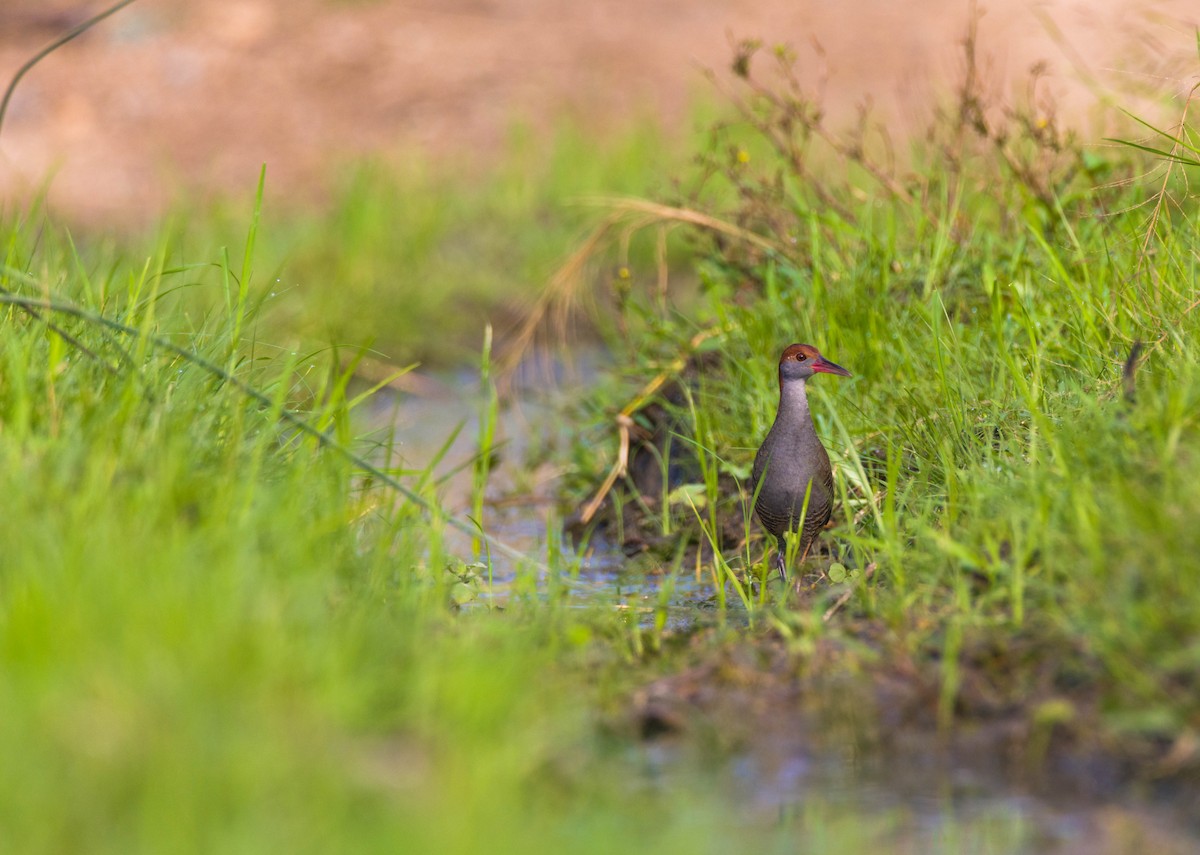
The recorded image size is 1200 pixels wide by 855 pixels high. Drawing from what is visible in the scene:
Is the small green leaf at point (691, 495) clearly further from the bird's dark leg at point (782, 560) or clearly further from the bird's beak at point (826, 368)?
the bird's beak at point (826, 368)

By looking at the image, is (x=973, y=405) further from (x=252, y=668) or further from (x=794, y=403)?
(x=252, y=668)

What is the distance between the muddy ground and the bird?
22.7 feet

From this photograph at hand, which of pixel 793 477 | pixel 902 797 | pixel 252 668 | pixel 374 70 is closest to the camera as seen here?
pixel 252 668

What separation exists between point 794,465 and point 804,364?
1.22 feet

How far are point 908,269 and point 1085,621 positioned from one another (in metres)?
2.33

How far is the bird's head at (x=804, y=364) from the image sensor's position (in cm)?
441

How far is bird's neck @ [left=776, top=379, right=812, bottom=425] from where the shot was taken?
4.29 m

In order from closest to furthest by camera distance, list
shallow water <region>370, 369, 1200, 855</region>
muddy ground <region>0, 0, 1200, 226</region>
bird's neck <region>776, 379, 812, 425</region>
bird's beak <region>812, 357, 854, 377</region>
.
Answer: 1. shallow water <region>370, 369, 1200, 855</region>
2. bird's neck <region>776, 379, 812, 425</region>
3. bird's beak <region>812, 357, 854, 377</region>
4. muddy ground <region>0, 0, 1200, 226</region>

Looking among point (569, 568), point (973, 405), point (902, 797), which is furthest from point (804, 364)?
point (902, 797)

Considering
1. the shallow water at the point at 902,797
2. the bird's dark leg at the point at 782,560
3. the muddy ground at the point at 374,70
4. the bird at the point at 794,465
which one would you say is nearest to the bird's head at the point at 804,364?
the bird at the point at 794,465

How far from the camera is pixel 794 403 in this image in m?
4.33

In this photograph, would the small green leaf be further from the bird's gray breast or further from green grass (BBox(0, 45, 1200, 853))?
the bird's gray breast

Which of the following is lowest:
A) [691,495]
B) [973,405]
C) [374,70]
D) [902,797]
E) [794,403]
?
[374,70]

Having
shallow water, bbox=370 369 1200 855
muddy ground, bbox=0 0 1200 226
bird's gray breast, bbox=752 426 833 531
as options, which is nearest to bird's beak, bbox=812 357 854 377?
bird's gray breast, bbox=752 426 833 531
